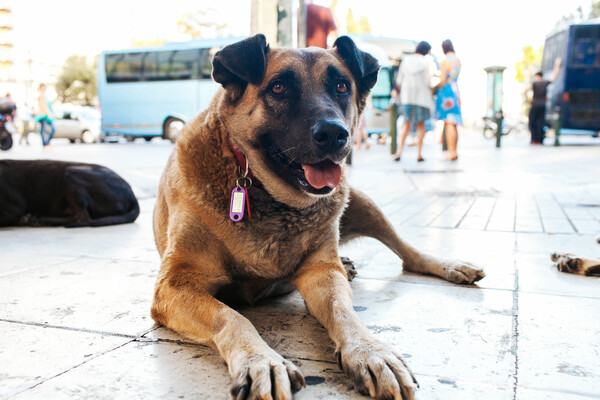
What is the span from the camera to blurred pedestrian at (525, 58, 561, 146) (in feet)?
60.5

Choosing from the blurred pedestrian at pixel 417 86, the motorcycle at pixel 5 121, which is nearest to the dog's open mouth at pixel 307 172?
the blurred pedestrian at pixel 417 86

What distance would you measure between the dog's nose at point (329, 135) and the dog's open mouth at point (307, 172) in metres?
0.14

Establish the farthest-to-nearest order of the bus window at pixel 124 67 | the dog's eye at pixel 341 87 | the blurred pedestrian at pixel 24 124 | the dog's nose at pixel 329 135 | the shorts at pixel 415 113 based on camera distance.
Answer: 1. the blurred pedestrian at pixel 24 124
2. the bus window at pixel 124 67
3. the shorts at pixel 415 113
4. the dog's eye at pixel 341 87
5. the dog's nose at pixel 329 135

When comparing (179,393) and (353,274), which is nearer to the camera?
(179,393)

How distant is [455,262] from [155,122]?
21719 millimetres

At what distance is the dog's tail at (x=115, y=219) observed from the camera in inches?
201

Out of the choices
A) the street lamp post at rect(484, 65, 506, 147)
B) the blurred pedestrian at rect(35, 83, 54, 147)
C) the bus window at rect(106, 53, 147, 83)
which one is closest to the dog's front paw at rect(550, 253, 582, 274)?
the blurred pedestrian at rect(35, 83, 54, 147)

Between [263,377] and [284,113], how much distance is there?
4.26ft

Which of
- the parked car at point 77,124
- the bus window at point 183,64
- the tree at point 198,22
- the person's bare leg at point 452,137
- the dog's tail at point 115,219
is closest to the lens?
the dog's tail at point 115,219

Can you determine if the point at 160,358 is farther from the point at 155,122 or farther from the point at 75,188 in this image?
the point at 155,122

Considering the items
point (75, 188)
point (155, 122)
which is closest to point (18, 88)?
point (155, 122)

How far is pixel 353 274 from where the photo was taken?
3.13 m

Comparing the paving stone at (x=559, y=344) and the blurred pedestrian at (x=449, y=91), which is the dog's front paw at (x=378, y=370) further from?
the blurred pedestrian at (x=449, y=91)

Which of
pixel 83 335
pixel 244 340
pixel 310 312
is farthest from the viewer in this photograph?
pixel 310 312
